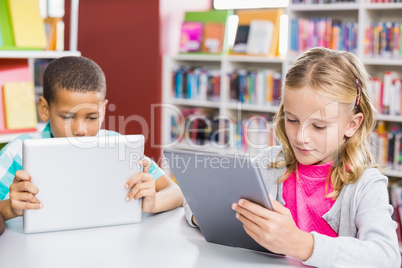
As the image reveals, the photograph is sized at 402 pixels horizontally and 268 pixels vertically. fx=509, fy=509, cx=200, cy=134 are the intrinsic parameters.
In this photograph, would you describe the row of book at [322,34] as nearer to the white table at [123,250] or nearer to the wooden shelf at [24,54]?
the wooden shelf at [24,54]

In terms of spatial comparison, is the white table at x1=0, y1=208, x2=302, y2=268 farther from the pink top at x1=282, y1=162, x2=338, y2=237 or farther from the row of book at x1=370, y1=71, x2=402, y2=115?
the row of book at x1=370, y1=71, x2=402, y2=115

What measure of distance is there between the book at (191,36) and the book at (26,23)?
1.45m

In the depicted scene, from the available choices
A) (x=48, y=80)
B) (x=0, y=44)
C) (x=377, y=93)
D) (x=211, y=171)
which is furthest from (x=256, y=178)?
(x=377, y=93)

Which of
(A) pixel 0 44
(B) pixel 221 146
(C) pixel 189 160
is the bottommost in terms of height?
(B) pixel 221 146

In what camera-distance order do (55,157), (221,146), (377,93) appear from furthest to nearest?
(221,146) → (377,93) → (55,157)

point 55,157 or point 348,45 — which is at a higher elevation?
point 348,45

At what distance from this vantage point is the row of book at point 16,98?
242cm

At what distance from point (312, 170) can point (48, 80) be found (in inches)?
34.4

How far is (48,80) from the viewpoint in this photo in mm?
1617

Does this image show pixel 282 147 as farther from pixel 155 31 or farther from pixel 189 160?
pixel 155 31

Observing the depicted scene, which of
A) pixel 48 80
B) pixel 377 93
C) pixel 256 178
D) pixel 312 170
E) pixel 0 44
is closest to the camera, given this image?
pixel 256 178

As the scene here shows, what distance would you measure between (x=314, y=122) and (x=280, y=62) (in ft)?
7.77

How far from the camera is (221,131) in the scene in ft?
12.0

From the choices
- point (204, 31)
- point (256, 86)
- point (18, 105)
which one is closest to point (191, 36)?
point (204, 31)
